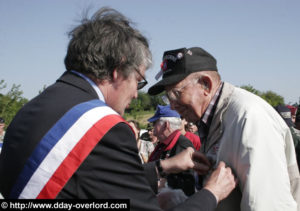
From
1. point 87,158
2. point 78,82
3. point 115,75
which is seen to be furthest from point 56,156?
point 115,75

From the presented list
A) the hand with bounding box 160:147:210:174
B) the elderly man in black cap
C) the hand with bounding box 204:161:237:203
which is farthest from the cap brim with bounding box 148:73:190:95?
the hand with bounding box 204:161:237:203

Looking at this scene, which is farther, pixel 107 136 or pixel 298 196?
pixel 298 196

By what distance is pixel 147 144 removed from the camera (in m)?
7.52

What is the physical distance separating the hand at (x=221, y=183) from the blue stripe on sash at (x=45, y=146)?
0.97 meters

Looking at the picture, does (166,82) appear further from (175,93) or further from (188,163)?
(188,163)

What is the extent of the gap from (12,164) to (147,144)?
6170mm

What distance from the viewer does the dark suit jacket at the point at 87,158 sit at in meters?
1.31

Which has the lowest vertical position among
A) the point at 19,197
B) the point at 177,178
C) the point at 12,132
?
the point at 177,178

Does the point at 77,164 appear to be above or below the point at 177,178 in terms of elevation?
above

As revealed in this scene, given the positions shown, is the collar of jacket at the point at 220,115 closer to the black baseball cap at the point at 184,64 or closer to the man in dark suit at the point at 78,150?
the black baseball cap at the point at 184,64

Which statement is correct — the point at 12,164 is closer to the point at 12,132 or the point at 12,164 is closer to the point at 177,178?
the point at 12,132

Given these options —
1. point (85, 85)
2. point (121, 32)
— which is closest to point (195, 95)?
point (121, 32)

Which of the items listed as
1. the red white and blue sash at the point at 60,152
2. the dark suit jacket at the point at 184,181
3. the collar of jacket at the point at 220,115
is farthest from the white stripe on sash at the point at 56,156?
the dark suit jacket at the point at 184,181

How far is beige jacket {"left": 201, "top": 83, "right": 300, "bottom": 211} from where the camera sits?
1.63 m
